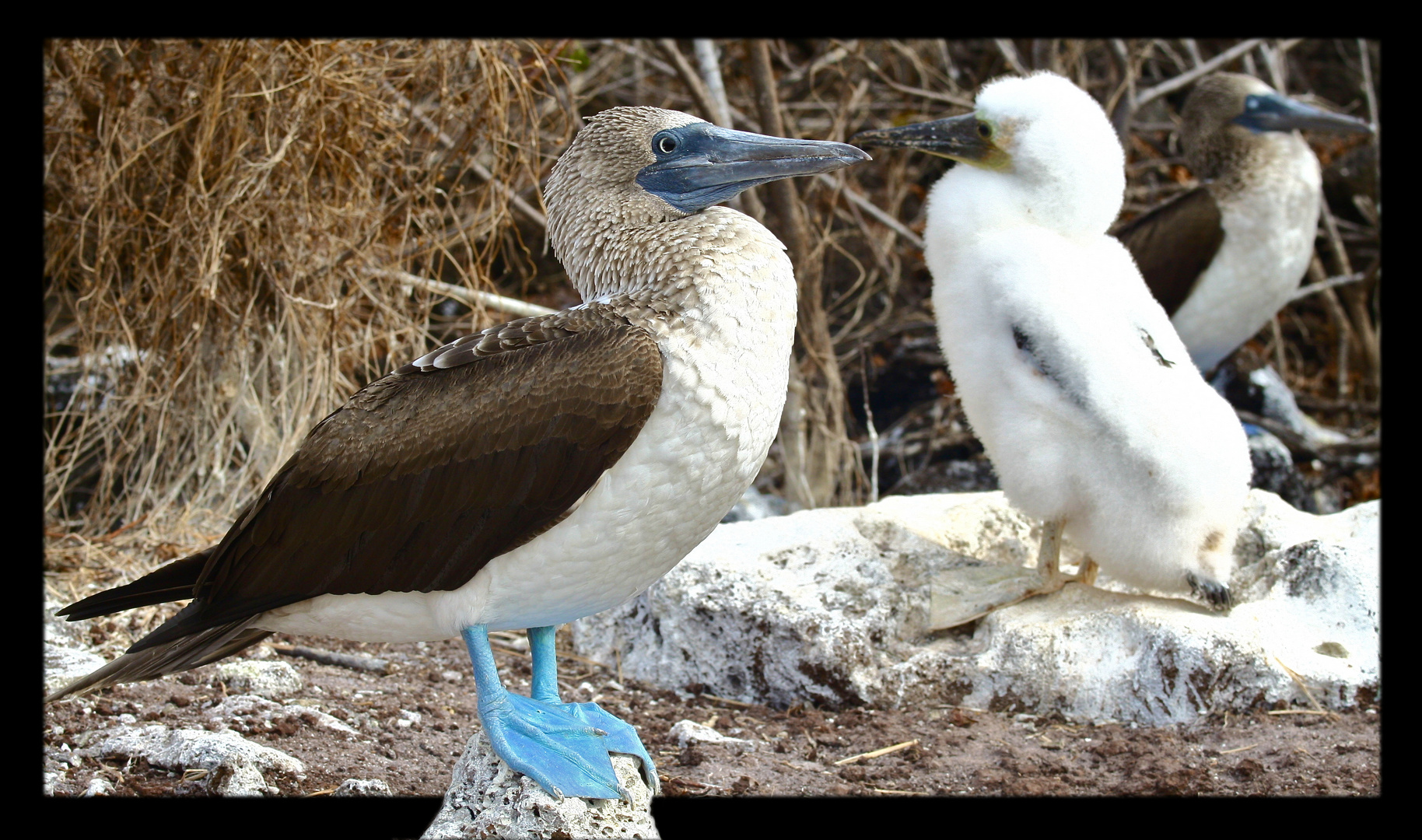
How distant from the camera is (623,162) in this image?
2426mm

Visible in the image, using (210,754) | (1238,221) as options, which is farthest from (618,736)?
(1238,221)

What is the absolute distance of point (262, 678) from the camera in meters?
3.12

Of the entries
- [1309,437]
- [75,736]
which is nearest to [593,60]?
[1309,437]

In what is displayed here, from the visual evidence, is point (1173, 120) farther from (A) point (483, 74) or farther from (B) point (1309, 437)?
(A) point (483, 74)

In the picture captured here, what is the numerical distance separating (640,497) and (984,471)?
313cm

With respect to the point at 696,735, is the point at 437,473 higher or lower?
higher

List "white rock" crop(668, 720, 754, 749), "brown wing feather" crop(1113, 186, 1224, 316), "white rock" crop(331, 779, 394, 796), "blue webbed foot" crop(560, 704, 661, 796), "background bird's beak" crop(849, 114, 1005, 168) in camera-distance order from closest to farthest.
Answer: "blue webbed foot" crop(560, 704, 661, 796) → "white rock" crop(331, 779, 394, 796) → "white rock" crop(668, 720, 754, 749) → "background bird's beak" crop(849, 114, 1005, 168) → "brown wing feather" crop(1113, 186, 1224, 316)

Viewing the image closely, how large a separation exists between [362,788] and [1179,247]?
14.2ft

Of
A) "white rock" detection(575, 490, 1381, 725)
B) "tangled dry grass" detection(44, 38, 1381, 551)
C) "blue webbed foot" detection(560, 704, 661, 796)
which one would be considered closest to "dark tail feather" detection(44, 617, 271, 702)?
"blue webbed foot" detection(560, 704, 661, 796)

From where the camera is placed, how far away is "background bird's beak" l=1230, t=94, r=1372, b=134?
17.3ft

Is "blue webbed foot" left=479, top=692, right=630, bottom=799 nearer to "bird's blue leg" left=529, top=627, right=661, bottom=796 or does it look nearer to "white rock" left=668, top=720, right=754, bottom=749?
"bird's blue leg" left=529, top=627, right=661, bottom=796

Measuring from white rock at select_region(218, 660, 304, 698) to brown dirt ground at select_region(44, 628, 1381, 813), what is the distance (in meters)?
0.03

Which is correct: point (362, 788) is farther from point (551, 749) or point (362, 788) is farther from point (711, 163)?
point (711, 163)

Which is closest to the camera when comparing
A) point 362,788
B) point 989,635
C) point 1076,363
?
point 362,788
